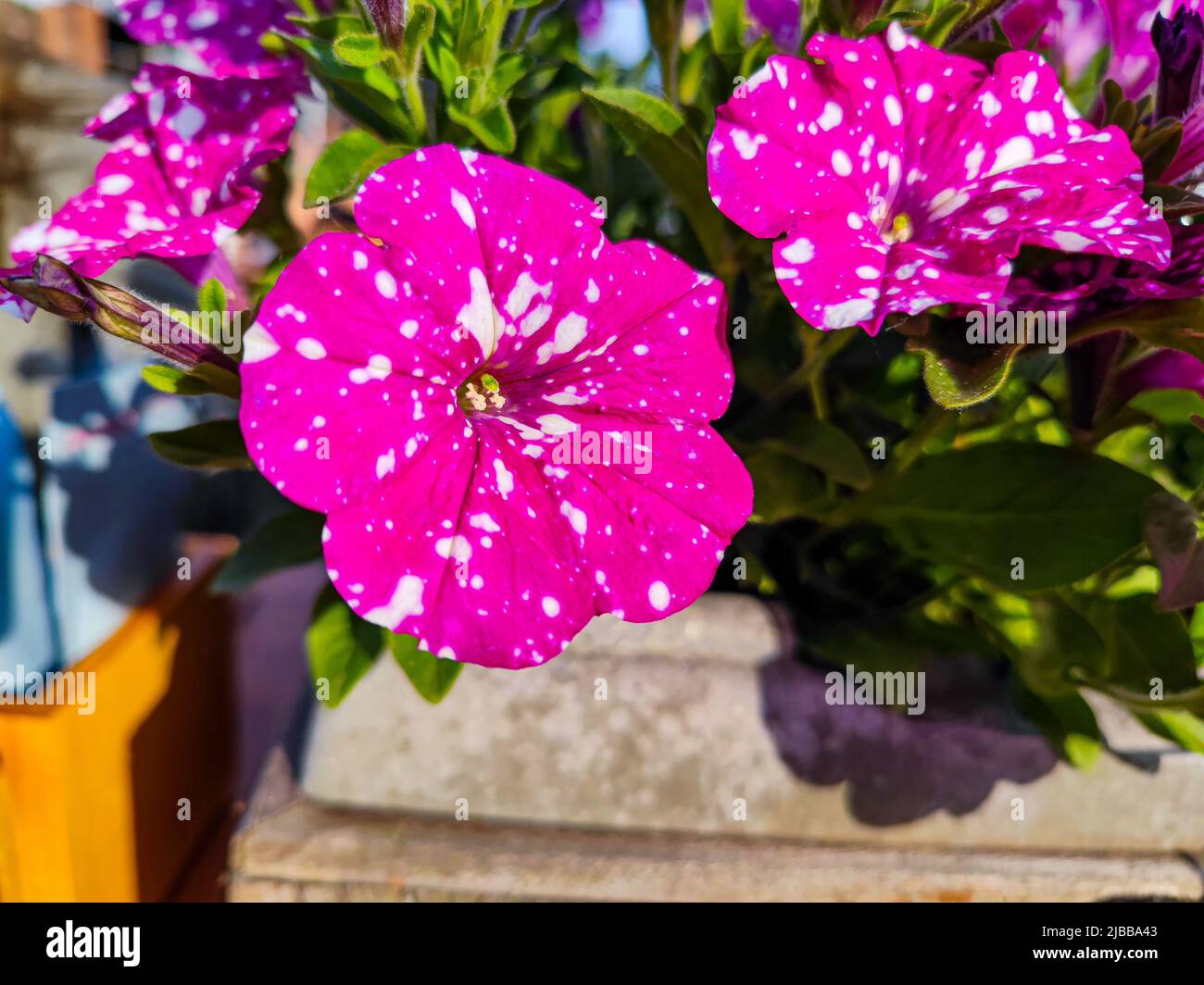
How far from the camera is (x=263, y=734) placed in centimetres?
44

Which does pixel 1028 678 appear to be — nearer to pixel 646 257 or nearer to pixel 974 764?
pixel 974 764

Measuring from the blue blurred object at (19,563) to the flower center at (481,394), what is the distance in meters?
0.17

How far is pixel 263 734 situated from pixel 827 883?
27 cm

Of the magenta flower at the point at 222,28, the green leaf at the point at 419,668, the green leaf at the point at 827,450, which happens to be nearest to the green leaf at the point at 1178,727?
the green leaf at the point at 827,450

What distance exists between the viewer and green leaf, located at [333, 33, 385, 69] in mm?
232

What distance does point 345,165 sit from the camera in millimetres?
258

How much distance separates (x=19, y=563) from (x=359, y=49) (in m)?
0.20

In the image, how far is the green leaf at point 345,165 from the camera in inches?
9.9

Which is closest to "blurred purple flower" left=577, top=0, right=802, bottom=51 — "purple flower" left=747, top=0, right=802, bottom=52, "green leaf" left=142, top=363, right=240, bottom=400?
"purple flower" left=747, top=0, right=802, bottom=52

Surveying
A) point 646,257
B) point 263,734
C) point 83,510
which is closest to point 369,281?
point 646,257

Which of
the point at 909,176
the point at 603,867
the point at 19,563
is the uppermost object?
the point at 909,176

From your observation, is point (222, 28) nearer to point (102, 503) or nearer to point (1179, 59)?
point (102, 503)

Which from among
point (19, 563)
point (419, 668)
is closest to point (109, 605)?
point (19, 563)

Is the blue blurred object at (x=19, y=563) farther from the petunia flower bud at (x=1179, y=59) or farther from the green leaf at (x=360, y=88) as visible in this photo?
the petunia flower bud at (x=1179, y=59)
